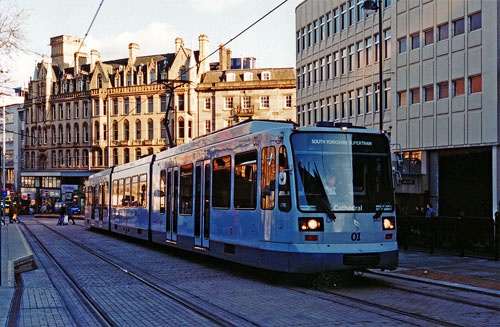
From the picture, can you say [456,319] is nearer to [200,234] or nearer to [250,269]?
[250,269]

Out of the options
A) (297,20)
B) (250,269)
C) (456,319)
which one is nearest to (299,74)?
(297,20)

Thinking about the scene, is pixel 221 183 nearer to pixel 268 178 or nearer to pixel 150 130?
pixel 268 178

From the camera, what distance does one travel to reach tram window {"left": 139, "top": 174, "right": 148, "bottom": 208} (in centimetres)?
2327

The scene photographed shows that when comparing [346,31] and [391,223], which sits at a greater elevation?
[346,31]

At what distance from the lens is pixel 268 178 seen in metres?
12.7

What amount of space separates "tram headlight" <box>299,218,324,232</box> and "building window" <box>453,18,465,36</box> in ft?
71.9

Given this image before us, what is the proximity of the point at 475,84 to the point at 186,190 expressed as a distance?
1747 centimetres

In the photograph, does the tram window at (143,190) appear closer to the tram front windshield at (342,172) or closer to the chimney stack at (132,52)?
the tram front windshield at (342,172)

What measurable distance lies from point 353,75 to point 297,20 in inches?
438

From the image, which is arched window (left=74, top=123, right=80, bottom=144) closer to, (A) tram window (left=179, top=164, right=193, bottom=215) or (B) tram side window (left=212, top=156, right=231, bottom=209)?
(A) tram window (left=179, top=164, right=193, bottom=215)

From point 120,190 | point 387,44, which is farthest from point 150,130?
point 120,190

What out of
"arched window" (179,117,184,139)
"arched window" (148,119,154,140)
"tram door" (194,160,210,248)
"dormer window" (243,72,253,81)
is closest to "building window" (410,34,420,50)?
"tram door" (194,160,210,248)

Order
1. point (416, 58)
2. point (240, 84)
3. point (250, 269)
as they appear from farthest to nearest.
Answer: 1. point (240, 84)
2. point (416, 58)
3. point (250, 269)

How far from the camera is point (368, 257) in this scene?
1202cm
